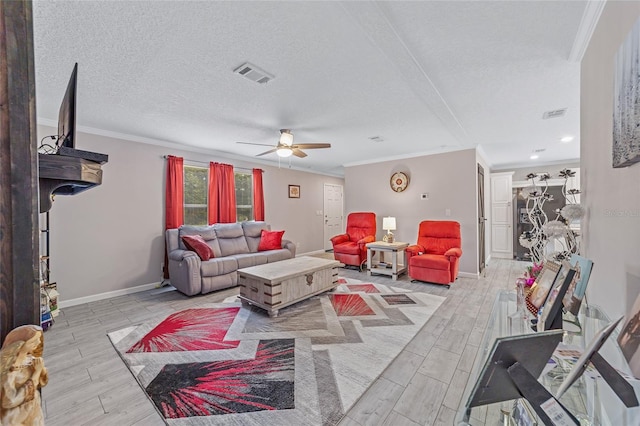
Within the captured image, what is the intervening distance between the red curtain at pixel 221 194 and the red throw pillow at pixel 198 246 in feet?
3.27

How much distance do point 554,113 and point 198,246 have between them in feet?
17.0

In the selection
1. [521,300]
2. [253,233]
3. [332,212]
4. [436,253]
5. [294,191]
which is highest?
[294,191]

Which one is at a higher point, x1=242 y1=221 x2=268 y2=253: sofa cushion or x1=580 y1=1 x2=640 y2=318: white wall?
x1=580 y1=1 x2=640 y2=318: white wall

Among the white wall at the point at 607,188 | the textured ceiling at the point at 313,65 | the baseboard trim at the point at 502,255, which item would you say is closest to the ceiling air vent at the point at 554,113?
the textured ceiling at the point at 313,65

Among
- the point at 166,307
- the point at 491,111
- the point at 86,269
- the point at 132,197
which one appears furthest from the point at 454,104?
the point at 86,269

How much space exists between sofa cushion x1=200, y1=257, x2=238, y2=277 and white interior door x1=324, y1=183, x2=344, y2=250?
394 centimetres

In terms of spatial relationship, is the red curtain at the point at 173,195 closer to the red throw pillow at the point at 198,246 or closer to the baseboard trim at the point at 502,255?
the red throw pillow at the point at 198,246

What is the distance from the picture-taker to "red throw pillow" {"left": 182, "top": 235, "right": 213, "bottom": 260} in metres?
4.05

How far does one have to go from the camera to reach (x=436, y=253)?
478 centimetres

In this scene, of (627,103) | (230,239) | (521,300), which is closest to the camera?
(627,103)

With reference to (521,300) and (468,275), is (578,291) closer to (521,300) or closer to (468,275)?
(521,300)

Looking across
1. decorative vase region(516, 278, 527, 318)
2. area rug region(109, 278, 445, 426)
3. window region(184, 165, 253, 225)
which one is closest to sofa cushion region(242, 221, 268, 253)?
window region(184, 165, 253, 225)

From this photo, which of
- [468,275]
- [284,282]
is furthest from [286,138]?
[468,275]

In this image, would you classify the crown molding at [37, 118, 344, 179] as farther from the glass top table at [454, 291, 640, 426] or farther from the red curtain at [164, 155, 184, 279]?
the glass top table at [454, 291, 640, 426]
